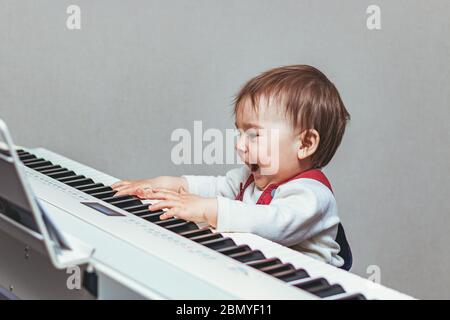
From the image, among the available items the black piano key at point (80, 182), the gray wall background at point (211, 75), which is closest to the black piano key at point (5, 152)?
the black piano key at point (80, 182)

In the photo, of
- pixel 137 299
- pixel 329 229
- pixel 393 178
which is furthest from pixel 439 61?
pixel 137 299

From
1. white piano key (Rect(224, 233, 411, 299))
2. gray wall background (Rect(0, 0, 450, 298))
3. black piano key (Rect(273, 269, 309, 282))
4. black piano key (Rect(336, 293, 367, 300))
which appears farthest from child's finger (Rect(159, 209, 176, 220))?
gray wall background (Rect(0, 0, 450, 298))

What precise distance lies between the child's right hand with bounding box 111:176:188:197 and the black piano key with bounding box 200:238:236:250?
0.35 meters

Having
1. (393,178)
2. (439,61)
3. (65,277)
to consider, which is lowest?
(393,178)

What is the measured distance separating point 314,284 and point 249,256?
0.15 m

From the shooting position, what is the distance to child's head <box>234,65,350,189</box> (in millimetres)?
1595

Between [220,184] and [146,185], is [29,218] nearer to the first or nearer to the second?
[146,185]

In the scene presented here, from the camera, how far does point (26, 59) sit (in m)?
2.46

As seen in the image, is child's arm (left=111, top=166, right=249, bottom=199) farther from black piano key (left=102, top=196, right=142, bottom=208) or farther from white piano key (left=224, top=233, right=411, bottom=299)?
white piano key (left=224, top=233, right=411, bottom=299)

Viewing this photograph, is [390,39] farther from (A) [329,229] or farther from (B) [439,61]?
(A) [329,229]

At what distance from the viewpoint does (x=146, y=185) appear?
1.65 m

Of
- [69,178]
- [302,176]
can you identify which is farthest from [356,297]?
[69,178]
